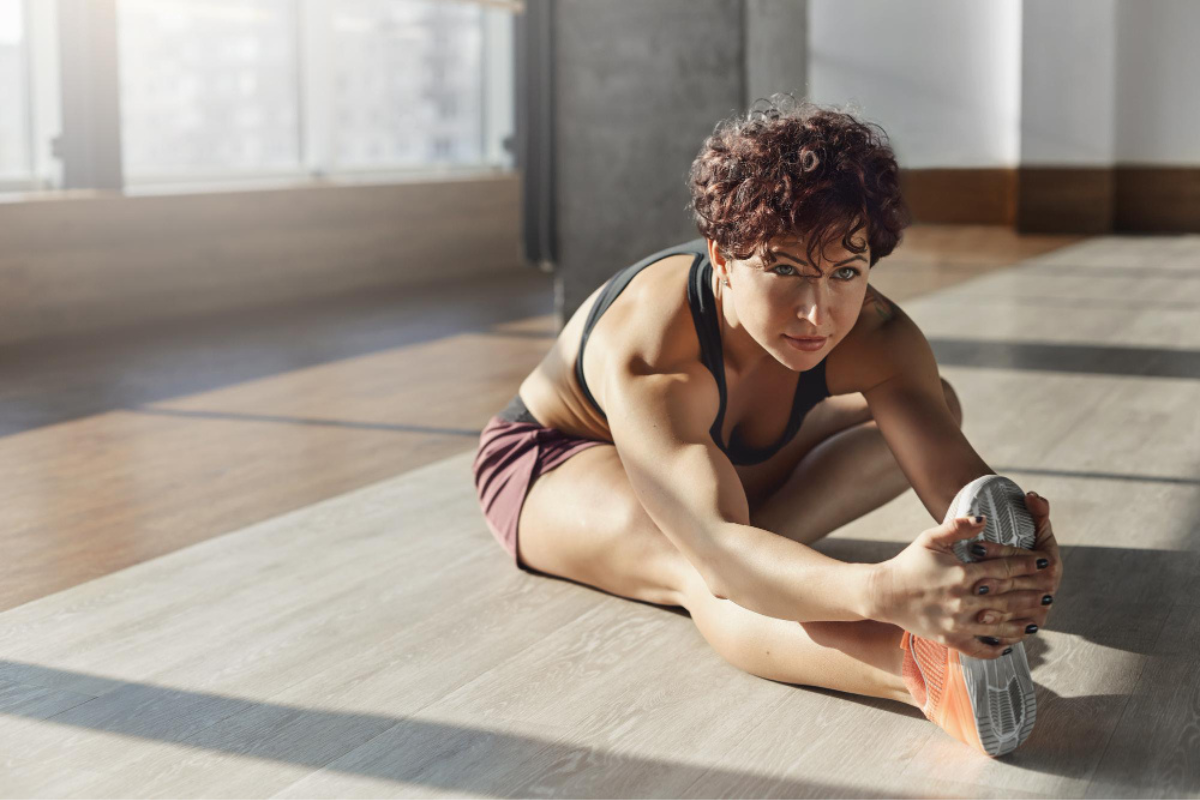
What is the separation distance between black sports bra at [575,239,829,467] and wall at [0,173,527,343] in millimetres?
3807

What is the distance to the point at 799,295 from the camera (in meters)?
1.59

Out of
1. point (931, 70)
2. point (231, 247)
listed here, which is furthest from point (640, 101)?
point (931, 70)

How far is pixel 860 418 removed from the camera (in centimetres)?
236

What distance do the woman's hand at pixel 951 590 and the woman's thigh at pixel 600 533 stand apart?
21.0 inches

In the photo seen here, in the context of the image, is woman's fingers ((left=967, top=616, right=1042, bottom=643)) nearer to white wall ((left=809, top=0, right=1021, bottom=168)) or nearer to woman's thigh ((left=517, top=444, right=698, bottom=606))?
woman's thigh ((left=517, top=444, right=698, bottom=606))

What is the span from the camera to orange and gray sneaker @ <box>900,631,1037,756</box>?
1.46 meters

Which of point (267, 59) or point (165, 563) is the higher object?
point (267, 59)

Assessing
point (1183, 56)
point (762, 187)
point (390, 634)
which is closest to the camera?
point (762, 187)

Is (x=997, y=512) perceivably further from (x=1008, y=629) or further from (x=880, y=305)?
(x=880, y=305)

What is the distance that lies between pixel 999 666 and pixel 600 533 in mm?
711

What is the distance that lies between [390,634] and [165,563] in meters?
0.58

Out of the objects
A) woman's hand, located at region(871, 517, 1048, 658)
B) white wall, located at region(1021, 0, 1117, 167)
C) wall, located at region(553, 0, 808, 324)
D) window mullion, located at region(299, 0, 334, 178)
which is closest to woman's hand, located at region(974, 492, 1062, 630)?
woman's hand, located at region(871, 517, 1048, 658)

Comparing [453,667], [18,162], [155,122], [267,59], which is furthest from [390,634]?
[267,59]

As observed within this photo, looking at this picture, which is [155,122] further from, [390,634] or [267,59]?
[390,634]
